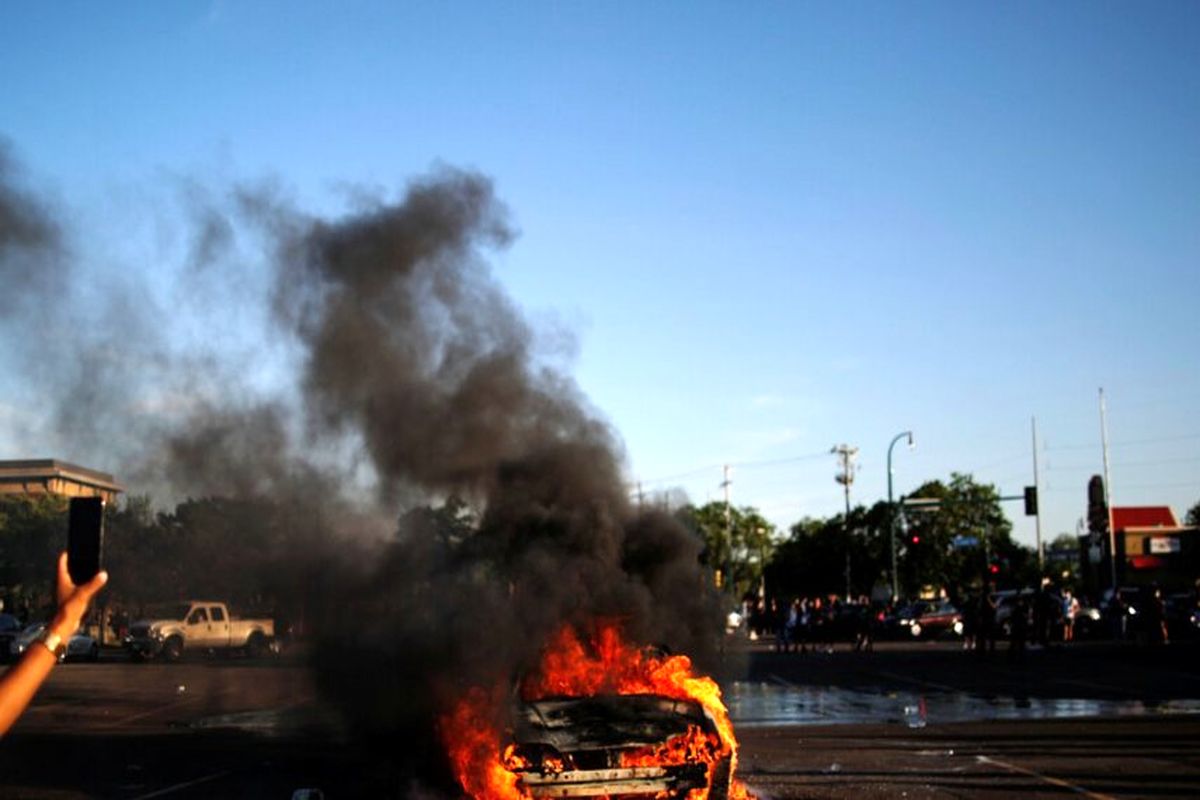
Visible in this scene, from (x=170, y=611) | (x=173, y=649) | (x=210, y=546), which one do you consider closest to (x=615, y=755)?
(x=210, y=546)

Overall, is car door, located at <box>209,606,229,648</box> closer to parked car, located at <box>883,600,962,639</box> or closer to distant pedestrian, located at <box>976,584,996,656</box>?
distant pedestrian, located at <box>976,584,996,656</box>

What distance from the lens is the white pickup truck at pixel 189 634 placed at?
3659 centimetres

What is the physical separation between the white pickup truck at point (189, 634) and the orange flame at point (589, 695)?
27.2 metres

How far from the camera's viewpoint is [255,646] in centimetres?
3791

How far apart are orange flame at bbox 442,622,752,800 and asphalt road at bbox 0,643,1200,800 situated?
1.57 meters

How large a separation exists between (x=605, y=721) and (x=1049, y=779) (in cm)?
482

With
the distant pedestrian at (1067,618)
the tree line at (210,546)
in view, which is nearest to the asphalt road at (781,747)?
the tree line at (210,546)

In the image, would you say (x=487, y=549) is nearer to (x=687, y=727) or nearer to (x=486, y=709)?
(x=486, y=709)

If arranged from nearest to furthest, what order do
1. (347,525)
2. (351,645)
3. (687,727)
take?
(687,727), (351,645), (347,525)

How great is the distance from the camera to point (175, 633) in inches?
1471

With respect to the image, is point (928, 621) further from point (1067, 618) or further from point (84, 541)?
point (84, 541)

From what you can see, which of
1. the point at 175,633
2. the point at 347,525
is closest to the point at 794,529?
the point at 175,633

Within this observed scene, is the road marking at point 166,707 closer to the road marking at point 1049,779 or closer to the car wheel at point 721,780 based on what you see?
the road marking at point 1049,779

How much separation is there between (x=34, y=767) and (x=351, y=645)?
3.87 meters
